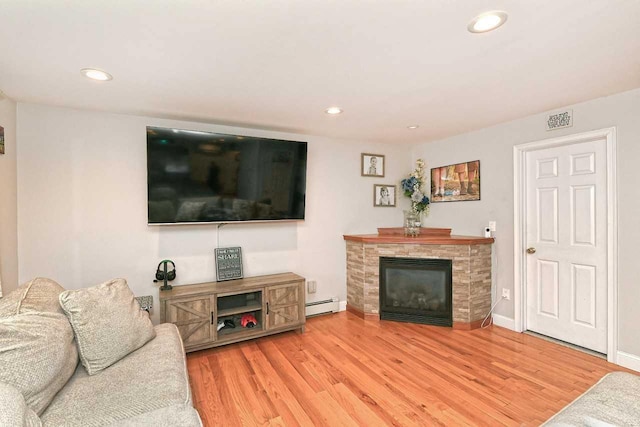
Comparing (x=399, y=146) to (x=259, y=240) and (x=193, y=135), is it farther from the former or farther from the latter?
(x=193, y=135)

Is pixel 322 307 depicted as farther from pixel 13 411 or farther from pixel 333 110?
pixel 13 411

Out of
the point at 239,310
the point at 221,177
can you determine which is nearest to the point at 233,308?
the point at 239,310

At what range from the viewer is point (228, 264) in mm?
3299

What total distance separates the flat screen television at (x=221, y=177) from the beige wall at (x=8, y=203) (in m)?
0.98

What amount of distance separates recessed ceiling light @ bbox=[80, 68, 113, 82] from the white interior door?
3770 mm

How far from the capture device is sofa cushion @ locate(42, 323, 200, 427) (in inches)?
50.8

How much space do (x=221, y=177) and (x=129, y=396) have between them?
80.2 inches

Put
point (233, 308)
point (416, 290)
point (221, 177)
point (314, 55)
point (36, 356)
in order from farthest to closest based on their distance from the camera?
point (416, 290) → point (233, 308) → point (221, 177) → point (314, 55) → point (36, 356)

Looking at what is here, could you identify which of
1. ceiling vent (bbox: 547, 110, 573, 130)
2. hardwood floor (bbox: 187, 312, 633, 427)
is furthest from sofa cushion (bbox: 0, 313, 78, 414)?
ceiling vent (bbox: 547, 110, 573, 130)

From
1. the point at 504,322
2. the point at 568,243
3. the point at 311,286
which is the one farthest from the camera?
the point at 311,286

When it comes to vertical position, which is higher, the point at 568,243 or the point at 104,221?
the point at 104,221

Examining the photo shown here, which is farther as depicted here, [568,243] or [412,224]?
[412,224]

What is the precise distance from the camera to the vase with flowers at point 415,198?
158 inches

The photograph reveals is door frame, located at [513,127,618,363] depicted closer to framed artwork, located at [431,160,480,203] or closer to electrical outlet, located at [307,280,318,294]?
framed artwork, located at [431,160,480,203]
